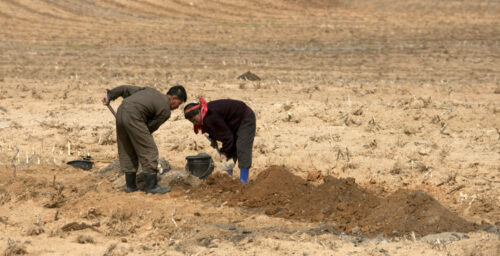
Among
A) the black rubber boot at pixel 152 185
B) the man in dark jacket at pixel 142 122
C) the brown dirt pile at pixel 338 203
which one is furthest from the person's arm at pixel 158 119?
the brown dirt pile at pixel 338 203

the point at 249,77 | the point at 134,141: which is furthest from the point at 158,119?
the point at 249,77

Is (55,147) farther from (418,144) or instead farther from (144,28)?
(144,28)

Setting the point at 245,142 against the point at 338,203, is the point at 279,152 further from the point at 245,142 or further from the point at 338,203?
the point at 338,203

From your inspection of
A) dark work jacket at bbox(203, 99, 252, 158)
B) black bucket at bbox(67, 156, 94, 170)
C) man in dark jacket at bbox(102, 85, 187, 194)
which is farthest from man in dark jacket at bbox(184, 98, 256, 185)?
black bucket at bbox(67, 156, 94, 170)

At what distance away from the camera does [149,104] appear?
7.25m

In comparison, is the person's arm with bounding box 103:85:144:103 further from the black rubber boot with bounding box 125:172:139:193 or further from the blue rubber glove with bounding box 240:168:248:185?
the blue rubber glove with bounding box 240:168:248:185

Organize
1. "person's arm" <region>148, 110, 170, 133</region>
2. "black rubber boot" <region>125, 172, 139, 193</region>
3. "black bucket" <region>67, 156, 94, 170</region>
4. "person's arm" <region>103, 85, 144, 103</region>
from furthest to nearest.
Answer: "black bucket" <region>67, 156, 94, 170</region>
"black rubber boot" <region>125, 172, 139, 193</region>
"person's arm" <region>103, 85, 144, 103</region>
"person's arm" <region>148, 110, 170, 133</region>

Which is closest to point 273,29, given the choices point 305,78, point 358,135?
point 305,78

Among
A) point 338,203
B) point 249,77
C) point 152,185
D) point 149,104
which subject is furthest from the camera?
point 249,77

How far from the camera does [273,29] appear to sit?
24922 mm

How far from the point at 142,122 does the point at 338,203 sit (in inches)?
88.6

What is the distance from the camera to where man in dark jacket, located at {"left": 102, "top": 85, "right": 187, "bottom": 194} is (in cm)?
722

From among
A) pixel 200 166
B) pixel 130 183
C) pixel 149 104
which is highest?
pixel 149 104

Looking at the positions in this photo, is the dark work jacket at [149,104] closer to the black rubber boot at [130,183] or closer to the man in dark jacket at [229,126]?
the man in dark jacket at [229,126]
